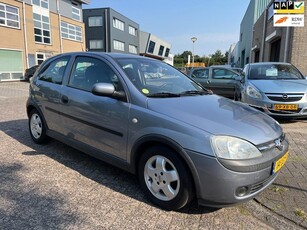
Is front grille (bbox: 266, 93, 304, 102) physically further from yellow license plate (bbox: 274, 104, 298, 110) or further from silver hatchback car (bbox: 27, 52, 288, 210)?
silver hatchback car (bbox: 27, 52, 288, 210)

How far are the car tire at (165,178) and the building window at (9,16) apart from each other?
76.9ft

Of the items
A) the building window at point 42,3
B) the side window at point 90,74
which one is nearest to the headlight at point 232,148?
the side window at point 90,74

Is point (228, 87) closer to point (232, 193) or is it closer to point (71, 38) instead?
point (232, 193)

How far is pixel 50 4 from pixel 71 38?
14.8 ft

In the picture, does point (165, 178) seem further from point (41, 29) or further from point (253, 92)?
point (41, 29)

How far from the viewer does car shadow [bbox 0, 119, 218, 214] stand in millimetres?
3129

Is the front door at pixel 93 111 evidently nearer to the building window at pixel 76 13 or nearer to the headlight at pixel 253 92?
the headlight at pixel 253 92

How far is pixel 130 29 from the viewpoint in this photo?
47.7m

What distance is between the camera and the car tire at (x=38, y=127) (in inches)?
180

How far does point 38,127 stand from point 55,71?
1.07m

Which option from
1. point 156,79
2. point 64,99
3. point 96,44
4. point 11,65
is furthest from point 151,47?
point 156,79

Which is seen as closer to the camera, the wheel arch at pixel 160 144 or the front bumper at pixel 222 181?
the front bumper at pixel 222 181

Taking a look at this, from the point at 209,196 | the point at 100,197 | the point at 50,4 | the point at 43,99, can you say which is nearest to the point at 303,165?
the point at 209,196

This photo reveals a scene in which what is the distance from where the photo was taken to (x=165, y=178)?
9.08 feet
